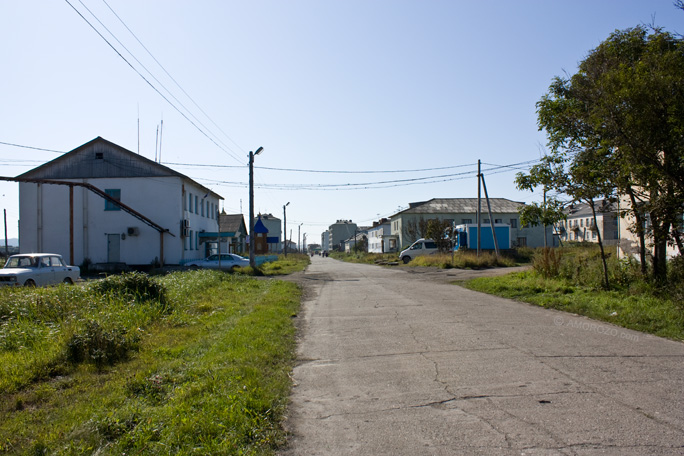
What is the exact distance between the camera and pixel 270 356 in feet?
23.1

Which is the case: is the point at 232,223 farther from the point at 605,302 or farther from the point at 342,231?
the point at 342,231

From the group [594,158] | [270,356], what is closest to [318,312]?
[270,356]

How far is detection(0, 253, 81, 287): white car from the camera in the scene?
15578mm

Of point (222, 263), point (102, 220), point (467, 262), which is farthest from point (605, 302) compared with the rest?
point (102, 220)

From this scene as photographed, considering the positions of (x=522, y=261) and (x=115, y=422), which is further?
(x=522, y=261)

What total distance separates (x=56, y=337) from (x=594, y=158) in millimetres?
12640

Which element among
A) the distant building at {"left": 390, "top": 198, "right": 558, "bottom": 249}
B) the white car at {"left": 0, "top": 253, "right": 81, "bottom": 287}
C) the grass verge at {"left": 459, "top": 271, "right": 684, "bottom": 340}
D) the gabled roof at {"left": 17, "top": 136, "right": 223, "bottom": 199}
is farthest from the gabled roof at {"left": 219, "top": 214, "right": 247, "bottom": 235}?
the grass verge at {"left": 459, "top": 271, "right": 684, "bottom": 340}

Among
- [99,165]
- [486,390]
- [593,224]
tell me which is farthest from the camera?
[99,165]

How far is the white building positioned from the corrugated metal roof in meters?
40.0

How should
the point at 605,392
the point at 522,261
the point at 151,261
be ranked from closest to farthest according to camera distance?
the point at 605,392
the point at 151,261
the point at 522,261

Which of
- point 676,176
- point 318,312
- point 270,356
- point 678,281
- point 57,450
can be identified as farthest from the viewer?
point 318,312

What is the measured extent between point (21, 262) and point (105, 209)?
18.5 meters

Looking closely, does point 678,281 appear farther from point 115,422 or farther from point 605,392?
point 115,422

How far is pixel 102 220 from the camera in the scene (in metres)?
34.7
